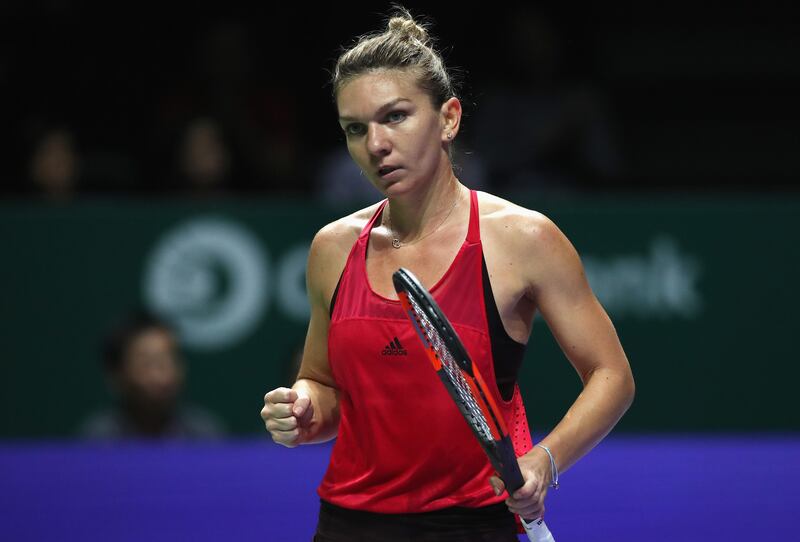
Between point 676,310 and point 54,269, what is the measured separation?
119 inches

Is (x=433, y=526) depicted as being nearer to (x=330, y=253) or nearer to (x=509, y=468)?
(x=509, y=468)

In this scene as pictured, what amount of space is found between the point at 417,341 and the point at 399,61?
0.59 metres

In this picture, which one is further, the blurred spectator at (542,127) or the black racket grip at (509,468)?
the blurred spectator at (542,127)

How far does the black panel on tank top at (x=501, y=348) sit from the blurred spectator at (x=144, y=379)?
9.70 ft

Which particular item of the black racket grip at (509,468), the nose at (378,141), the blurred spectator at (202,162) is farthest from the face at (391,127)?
the blurred spectator at (202,162)

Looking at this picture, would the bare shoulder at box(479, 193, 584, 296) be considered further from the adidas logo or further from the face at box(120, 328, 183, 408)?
the face at box(120, 328, 183, 408)

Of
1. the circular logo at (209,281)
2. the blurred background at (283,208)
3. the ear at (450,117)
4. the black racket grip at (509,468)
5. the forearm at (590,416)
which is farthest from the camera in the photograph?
the circular logo at (209,281)

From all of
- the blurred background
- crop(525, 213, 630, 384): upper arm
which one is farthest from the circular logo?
crop(525, 213, 630, 384): upper arm

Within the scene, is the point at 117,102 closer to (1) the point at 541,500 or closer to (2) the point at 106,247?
(2) the point at 106,247

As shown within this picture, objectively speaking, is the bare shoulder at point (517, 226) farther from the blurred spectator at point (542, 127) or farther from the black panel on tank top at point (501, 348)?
the blurred spectator at point (542, 127)

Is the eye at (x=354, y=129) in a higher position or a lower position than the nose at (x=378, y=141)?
higher

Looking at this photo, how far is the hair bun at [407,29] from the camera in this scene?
284cm

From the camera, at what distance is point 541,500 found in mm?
2477

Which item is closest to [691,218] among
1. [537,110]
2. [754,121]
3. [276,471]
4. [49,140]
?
[537,110]
